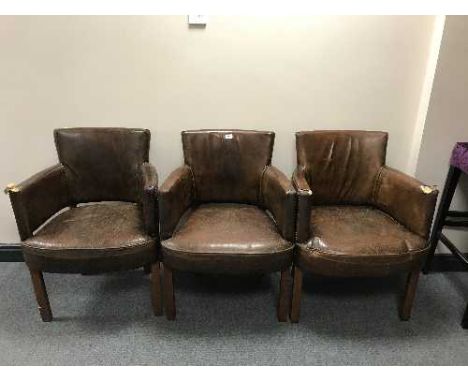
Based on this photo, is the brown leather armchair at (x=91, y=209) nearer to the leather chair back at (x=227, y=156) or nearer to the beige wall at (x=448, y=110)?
the leather chair back at (x=227, y=156)

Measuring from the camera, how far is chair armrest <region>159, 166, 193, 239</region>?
4.69 feet

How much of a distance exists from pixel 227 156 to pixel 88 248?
0.78 meters

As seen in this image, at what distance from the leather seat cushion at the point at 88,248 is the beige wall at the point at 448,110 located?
152cm

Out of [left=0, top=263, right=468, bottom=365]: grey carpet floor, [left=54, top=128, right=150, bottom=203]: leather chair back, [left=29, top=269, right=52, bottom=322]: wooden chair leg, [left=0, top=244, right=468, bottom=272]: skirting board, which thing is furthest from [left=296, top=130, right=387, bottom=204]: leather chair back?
[left=29, top=269, right=52, bottom=322]: wooden chair leg

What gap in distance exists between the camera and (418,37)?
1.74 meters

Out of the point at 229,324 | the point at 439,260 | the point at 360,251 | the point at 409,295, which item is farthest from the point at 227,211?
the point at 439,260

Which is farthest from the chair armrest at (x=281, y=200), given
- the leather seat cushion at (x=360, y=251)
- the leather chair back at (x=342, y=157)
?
the leather chair back at (x=342, y=157)

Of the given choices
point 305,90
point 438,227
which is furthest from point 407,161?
point 305,90

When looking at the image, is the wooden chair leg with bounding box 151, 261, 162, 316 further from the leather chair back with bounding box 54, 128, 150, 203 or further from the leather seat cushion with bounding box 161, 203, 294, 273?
the leather chair back with bounding box 54, 128, 150, 203

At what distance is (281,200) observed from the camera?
4.83ft

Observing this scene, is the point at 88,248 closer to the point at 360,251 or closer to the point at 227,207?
the point at 227,207

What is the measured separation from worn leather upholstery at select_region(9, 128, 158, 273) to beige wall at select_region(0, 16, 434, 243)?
0.21m

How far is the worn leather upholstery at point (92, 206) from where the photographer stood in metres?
1.43

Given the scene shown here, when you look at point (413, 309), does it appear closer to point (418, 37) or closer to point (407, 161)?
point (407, 161)
